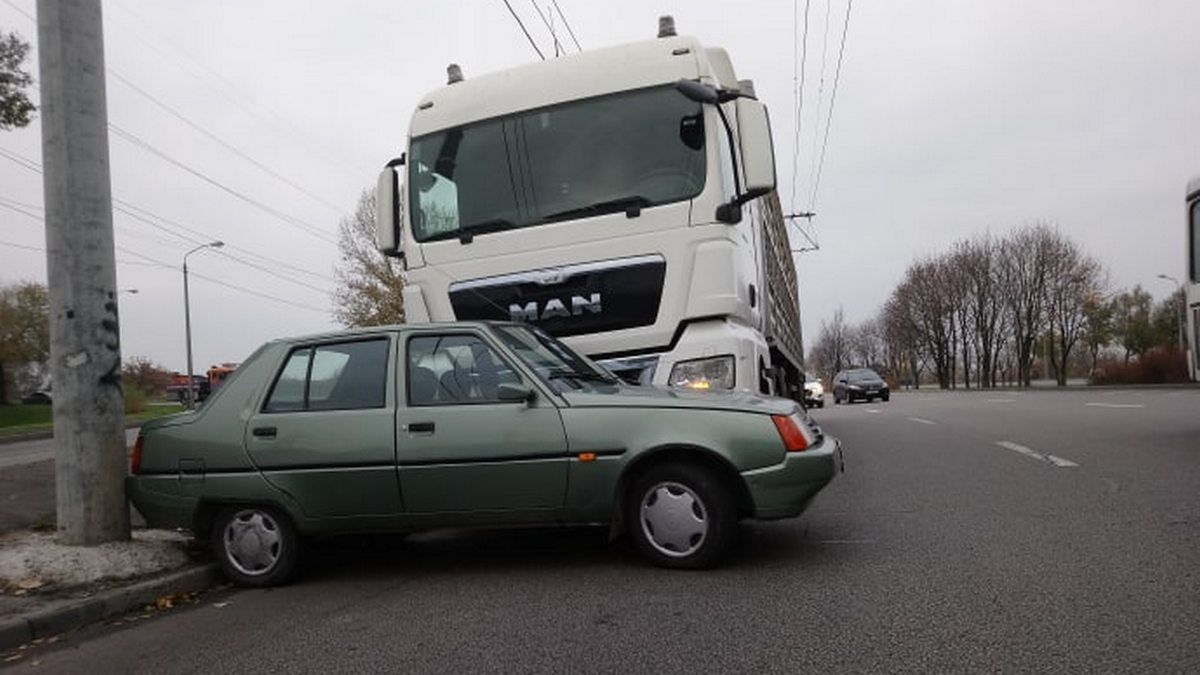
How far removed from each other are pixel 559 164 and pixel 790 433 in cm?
270

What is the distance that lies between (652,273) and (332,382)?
214 cm

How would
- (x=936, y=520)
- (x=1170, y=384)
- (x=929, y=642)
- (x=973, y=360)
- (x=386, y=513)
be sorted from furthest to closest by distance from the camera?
1. (x=973, y=360)
2. (x=1170, y=384)
3. (x=936, y=520)
4. (x=386, y=513)
5. (x=929, y=642)

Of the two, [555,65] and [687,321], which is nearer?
[687,321]

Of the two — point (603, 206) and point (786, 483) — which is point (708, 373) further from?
point (603, 206)

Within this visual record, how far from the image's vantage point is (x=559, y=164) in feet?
21.9

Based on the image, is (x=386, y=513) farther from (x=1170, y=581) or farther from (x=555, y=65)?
(x=1170, y=581)

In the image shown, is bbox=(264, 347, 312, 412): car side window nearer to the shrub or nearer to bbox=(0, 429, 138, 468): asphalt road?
bbox=(0, 429, 138, 468): asphalt road

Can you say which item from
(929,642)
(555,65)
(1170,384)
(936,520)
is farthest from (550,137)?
(1170,384)

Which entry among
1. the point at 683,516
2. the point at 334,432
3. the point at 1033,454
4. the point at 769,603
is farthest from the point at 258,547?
the point at 1033,454

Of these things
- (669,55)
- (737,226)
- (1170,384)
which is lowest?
(1170,384)

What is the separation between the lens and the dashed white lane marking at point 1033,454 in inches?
370

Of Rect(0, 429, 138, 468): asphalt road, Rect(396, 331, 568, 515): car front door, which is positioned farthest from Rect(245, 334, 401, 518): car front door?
Rect(0, 429, 138, 468): asphalt road

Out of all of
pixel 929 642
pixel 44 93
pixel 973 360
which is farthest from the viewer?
pixel 973 360

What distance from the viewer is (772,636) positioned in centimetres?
400
